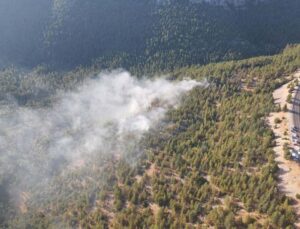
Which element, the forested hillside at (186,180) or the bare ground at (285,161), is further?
the bare ground at (285,161)

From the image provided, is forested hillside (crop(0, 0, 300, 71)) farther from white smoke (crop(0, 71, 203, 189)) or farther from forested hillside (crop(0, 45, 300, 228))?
forested hillside (crop(0, 45, 300, 228))

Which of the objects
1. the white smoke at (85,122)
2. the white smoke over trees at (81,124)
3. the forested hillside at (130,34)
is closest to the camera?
the white smoke over trees at (81,124)

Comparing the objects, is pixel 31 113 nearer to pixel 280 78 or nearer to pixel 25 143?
pixel 25 143

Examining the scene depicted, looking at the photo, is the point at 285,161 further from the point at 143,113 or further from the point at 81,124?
the point at 81,124

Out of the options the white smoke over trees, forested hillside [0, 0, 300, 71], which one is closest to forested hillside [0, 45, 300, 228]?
the white smoke over trees

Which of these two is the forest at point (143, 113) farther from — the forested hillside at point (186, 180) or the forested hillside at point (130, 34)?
the forested hillside at point (130, 34)

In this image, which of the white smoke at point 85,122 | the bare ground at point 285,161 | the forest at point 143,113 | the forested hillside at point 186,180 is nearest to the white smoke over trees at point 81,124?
the white smoke at point 85,122

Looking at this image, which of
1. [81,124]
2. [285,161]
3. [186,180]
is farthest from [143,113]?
[285,161]
